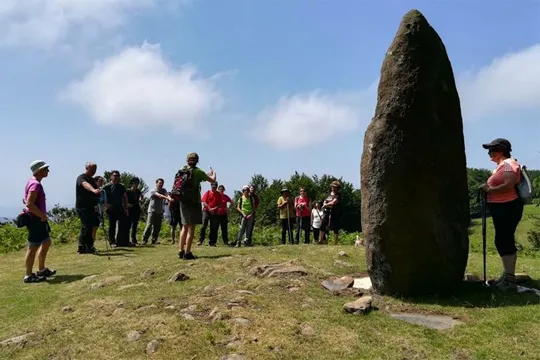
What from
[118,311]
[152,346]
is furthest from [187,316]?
[118,311]

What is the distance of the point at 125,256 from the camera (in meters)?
12.3

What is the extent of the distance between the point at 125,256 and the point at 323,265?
5438 millimetres

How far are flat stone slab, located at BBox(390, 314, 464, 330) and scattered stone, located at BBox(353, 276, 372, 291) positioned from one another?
1.31 metres

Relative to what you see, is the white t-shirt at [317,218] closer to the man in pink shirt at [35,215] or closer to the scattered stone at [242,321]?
the man in pink shirt at [35,215]

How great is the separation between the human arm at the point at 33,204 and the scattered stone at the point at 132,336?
4.40 meters

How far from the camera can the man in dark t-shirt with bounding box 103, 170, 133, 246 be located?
46.2 feet

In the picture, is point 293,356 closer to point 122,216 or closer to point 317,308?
point 317,308

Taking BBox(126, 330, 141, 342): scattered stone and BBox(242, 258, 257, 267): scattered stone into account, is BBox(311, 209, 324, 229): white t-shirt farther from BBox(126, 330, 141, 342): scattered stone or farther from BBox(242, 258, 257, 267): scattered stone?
BBox(126, 330, 141, 342): scattered stone

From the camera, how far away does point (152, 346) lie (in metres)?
5.46

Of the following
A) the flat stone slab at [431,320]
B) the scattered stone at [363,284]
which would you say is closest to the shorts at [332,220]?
the scattered stone at [363,284]

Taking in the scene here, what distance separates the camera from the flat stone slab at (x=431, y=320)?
233 inches

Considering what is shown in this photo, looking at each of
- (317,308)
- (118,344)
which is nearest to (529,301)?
(317,308)

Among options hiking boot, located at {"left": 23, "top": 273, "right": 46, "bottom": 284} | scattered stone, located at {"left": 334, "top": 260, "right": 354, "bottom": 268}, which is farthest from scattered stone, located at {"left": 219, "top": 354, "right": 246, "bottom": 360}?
hiking boot, located at {"left": 23, "top": 273, "right": 46, "bottom": 284}

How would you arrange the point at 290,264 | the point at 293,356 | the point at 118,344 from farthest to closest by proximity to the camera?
the point at 290,264 → the point at 118,344 → the point at 293,356
